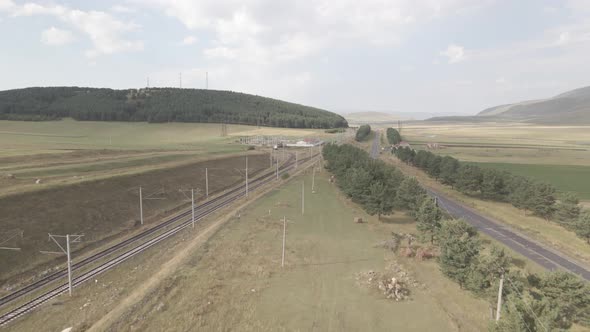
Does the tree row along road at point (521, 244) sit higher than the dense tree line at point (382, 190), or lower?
lower

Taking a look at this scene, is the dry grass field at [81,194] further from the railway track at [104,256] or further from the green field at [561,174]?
the green field at [561,174]

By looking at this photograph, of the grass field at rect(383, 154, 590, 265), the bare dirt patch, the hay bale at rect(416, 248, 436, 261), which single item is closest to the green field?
the grass field at rect(383, 154, 590, 265)

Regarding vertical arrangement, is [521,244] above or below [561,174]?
below

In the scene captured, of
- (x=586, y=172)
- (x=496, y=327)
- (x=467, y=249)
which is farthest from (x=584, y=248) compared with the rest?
(x=586, y=172)

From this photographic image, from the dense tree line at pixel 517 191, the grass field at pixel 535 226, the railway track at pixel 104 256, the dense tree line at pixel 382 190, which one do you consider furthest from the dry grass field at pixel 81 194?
the grass field at pixel 535 226

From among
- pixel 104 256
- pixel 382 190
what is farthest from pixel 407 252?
pixel 104 256

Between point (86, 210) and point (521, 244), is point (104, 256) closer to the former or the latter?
point (86, 210)
